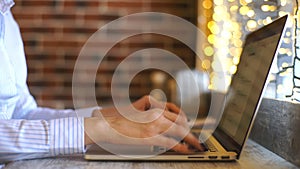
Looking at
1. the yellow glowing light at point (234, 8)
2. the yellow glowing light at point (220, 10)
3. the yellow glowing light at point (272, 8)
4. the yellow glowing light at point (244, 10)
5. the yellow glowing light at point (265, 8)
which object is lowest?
the yellow glowing light at point (272, 8)

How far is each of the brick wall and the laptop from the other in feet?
4.35

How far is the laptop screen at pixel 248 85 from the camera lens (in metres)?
0.72

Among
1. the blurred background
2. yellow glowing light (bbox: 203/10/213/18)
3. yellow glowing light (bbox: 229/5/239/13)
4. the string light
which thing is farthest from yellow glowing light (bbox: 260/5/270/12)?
the blurred background

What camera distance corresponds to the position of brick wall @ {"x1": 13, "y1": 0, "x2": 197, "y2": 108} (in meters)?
2.25

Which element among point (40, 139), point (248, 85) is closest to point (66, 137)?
point (40, 139)

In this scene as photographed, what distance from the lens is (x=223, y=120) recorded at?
99 cm

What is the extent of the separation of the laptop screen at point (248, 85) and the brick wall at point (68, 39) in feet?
4.16

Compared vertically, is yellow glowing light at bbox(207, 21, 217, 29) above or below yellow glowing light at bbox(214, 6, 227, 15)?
below

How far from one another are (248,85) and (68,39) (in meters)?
1.60

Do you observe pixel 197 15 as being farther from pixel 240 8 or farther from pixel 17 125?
pixel 17 125

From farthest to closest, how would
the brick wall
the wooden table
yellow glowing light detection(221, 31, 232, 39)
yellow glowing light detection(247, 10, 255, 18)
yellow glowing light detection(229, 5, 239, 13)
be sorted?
the brick wall
yellow glowing light detection(221, 31, 232, 39)
yellow glowing light detection(229, 5, 239, 13)
yellow glowing light detection(247, 10, 255, 18)
the wooden table

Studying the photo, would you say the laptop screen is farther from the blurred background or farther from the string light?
the blurred background

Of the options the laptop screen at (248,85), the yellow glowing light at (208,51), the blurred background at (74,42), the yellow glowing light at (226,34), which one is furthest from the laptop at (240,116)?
the blurred background at (74,42)

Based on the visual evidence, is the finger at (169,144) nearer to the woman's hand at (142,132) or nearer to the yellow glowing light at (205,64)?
the woman's hand at (142,132)
